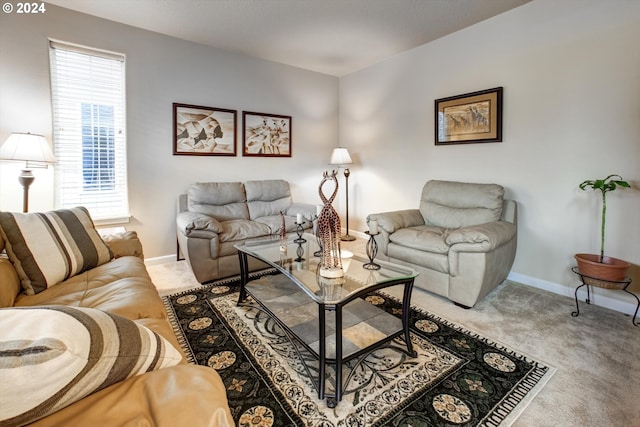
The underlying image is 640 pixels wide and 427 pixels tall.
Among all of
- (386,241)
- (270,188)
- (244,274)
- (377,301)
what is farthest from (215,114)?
(377,301)

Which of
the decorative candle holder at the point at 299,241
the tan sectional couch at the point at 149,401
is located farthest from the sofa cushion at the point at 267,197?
the tan sectional couch at the point at 149,401

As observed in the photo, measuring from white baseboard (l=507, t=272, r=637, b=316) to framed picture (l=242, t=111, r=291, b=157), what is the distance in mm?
3303

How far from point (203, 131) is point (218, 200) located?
900 millimetres

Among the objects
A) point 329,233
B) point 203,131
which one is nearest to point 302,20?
point 203,131

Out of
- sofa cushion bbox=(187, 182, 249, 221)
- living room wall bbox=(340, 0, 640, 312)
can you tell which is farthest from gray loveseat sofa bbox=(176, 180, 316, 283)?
living room wall bbox=(340, 0, 640, 312)

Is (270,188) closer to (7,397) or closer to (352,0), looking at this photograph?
(352,0)

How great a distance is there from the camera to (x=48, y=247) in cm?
171

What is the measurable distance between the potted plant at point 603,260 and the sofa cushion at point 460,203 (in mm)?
656

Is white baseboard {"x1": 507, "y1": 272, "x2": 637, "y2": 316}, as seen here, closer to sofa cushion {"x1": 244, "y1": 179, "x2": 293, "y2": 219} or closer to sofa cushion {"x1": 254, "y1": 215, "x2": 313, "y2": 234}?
sofa cushion {"x1": 254, "y1": 215, "x2": 313, "y2": 234}

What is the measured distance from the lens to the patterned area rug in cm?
140

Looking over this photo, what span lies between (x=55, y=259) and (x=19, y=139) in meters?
1.48

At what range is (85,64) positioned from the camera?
10.3ft

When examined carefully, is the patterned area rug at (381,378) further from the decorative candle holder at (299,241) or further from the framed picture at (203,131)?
the framed picture at (203,131)

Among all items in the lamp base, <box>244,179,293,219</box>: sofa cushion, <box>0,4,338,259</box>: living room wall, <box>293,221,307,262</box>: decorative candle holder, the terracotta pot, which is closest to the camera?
the terracotta pot
